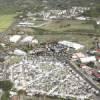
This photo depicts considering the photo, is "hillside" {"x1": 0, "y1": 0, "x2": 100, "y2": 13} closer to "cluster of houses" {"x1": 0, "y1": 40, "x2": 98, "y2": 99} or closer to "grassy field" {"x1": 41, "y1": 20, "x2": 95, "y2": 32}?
"grassy field" {"x1": 41, "y1": 20, "x2": 95, "y2": 32}

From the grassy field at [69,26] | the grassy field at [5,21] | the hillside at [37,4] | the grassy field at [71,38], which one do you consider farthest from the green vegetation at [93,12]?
the grassy field at [5,21]

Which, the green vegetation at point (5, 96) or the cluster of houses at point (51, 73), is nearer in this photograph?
the green vegetation at point (5, 96)

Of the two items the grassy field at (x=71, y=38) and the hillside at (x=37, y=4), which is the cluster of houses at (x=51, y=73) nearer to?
the grassy field at (x=71, y=38)

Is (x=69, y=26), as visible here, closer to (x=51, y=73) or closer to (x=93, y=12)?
(x=93, y=12)

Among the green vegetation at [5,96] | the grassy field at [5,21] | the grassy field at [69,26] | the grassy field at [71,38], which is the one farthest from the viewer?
the grassy field at [5,21]

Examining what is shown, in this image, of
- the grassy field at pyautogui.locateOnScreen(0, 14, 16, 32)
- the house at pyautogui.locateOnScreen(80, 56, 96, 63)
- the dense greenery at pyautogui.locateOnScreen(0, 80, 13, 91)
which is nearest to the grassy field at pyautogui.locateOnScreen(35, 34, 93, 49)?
the house at pyautogui.locateOnScreen(80, 56, 96, 63)

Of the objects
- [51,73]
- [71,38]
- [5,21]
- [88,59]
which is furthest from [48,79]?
[5,21]

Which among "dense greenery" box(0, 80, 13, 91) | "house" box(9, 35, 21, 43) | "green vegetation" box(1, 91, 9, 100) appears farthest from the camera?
"house" box(9, 35, 21, 43)
